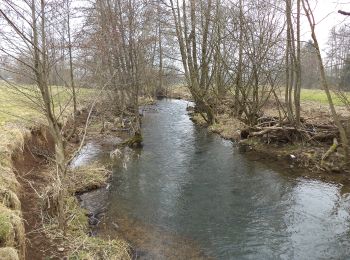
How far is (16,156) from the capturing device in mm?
9648

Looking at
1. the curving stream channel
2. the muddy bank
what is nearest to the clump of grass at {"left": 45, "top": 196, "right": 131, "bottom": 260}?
the curving stream channel

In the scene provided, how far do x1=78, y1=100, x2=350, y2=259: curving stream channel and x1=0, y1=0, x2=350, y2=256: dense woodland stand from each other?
2034 mm

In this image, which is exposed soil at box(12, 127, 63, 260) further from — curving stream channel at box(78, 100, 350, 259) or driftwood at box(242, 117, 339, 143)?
driftwood at box(242, 117, 339, 143)

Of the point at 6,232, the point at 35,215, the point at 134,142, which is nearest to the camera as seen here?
the point at 6,232

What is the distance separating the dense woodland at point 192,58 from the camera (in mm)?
7617

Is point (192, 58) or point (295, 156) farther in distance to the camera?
point (192, 58)

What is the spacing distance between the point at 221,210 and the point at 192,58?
17.2m

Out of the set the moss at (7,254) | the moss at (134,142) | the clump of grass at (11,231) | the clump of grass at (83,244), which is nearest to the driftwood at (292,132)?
the moss at (134,142)

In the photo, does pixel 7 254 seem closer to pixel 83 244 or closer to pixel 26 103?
pixel 83 244

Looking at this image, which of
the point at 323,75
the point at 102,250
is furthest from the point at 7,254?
the point at 323,75

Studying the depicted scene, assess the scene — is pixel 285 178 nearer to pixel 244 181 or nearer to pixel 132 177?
pixel 244 181

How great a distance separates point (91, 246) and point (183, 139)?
12.1 meters

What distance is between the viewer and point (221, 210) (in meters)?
9.48

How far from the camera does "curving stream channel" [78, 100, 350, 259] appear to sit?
751 cm
